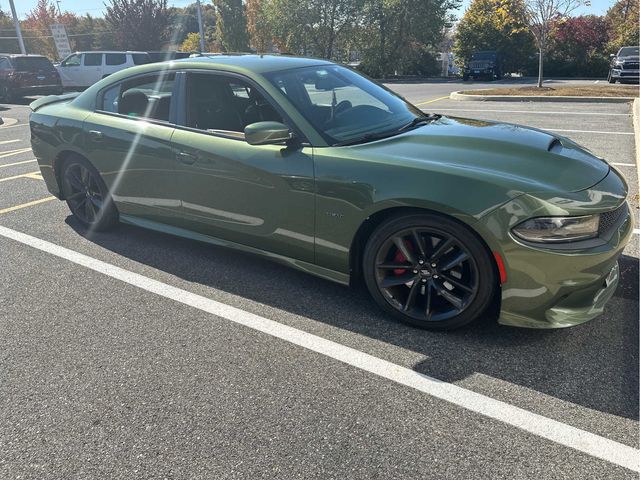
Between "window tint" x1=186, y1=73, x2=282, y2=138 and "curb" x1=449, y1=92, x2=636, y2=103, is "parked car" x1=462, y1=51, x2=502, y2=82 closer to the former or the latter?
Result: "curb" x1=449, y1=92, x2=636, y2=103

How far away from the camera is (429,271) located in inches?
115

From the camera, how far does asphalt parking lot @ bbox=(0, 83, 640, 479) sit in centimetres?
211

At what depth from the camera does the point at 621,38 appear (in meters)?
30.7

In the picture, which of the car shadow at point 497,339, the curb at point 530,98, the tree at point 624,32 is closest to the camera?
the car shadow at point 497,339

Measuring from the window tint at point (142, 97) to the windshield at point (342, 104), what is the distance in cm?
99

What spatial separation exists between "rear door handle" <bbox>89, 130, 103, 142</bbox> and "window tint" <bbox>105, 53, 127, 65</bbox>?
19.0 m

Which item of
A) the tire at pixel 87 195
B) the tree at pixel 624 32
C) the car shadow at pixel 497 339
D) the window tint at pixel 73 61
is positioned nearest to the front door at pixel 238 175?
the car shadow at pixel 497 339

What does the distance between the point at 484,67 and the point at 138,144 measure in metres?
28.6

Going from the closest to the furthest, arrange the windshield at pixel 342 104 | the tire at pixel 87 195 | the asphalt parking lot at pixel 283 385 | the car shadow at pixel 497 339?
the asphalt parking lot at pixel 283 385 < the car shadow at pixel 497 339 < the windshield at pixel 342 104 < the tire at pixel 87 195

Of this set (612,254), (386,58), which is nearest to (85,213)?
(612,254)

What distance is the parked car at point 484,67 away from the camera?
28.9 m

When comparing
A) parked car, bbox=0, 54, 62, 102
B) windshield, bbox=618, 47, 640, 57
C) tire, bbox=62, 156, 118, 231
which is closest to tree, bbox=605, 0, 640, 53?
windshield, bbox=618, 47, 640, 57

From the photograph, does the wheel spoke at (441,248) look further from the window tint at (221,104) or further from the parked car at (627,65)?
the parked car at (627,65)

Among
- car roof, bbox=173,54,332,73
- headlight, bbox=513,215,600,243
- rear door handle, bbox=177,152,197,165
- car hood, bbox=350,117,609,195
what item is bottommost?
headlight, bbox=513,215,600,243
